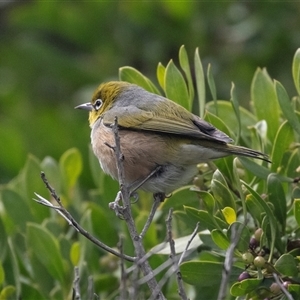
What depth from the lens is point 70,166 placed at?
17.7 feet

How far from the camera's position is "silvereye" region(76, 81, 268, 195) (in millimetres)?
4297

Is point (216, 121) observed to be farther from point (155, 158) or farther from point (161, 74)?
point (161, 74)

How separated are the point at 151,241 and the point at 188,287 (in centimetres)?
43

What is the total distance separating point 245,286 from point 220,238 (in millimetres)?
255

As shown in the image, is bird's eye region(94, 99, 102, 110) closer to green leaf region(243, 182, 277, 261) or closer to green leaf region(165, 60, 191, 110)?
green leaf region(165, 60, 191, 110)

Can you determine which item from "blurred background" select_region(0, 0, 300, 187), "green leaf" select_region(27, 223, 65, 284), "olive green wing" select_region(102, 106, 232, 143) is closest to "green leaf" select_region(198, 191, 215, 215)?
"olive green wing" select_region(102, 106, 232, 143)

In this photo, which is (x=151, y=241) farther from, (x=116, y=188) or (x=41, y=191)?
(x=41, y=191)

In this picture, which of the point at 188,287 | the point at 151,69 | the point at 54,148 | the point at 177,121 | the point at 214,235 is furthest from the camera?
the point at 151,69

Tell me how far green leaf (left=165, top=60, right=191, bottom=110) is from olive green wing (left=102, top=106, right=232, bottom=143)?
0.10m

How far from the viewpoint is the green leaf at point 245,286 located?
3590 mm

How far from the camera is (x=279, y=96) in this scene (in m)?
4.15

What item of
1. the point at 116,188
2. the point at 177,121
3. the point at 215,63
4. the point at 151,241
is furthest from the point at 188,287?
the point at 215,63

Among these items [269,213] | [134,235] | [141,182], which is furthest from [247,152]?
[134,235]

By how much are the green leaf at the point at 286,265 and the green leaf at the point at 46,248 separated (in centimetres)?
158
